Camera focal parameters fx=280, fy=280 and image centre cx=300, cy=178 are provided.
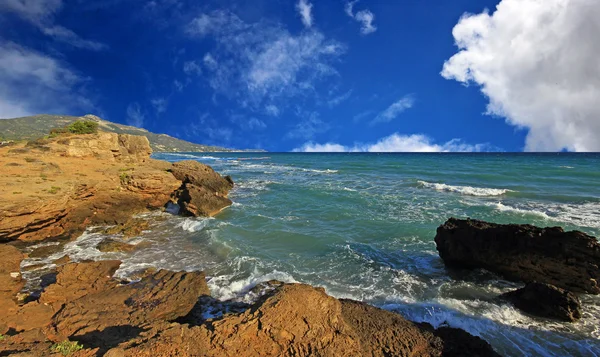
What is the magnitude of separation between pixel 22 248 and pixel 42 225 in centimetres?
131

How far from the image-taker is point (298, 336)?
468cm

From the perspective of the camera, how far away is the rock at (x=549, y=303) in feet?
23.5

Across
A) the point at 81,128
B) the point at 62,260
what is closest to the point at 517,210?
the point at 62,260

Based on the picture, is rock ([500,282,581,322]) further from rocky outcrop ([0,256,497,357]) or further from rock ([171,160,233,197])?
rock ([171,160,233,197])

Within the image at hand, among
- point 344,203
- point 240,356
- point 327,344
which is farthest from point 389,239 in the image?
point 240,356

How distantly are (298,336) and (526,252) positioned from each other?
8.54 meters

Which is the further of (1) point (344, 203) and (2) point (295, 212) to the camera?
(1) point (344, 203)

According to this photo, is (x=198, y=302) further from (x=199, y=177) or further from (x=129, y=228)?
(x=199, y=177)

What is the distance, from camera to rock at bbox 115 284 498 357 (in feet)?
14.3

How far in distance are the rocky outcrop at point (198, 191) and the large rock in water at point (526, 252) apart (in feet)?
47.2

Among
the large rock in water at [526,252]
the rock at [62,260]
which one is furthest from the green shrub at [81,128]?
the large rock in water at [526,252]

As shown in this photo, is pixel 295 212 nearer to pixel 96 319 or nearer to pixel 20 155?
pixel 96 319

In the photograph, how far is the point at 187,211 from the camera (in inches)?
731

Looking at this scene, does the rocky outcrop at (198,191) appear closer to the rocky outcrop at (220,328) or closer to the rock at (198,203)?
the rock at (198,203)
